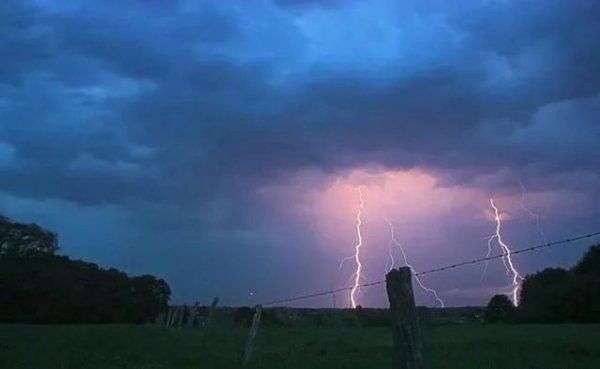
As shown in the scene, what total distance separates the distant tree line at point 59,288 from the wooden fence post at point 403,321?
5990 centimetres

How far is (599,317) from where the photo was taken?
52062 millimetres

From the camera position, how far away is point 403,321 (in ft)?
27.6

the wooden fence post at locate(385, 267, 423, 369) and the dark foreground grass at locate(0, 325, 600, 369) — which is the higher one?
the dark foreground grass at locate(0, 325, 600, 369)

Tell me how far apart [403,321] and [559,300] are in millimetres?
50776

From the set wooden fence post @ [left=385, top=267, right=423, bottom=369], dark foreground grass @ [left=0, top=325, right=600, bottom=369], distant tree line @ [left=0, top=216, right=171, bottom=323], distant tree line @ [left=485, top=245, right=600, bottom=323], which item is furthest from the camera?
distant tree line @ [left=0, top=216, right=171, bottom=323]

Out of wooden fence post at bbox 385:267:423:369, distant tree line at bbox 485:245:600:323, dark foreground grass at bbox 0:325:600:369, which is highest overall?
distant tree line at bbox 485:245:600:323

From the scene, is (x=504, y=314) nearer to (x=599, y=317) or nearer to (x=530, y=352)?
(x=599, y=317)

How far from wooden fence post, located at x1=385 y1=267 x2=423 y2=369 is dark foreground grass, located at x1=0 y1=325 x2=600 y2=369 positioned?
9292 millimetres

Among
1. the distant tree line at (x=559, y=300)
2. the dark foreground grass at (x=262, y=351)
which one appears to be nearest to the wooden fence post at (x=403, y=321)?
the dark foreground grass at (x=262, y=351)

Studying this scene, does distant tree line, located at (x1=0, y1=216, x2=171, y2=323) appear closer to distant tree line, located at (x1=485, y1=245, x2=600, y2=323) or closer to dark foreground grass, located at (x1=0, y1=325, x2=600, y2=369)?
dark foreground grass, located at (x1=0, y1=325, x2=600, y2=369)

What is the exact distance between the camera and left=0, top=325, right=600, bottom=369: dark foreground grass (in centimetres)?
1955

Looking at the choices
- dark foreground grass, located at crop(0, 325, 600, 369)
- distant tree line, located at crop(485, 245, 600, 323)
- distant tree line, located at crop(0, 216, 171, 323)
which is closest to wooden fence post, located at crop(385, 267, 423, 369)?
dark foreground grass, located at crop(0, 325, 600, 369)

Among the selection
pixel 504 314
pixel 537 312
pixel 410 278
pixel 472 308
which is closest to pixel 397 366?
pixel 410 278

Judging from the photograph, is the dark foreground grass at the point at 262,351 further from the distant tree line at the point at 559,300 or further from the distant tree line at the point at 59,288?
the distant tree line at the point at 59,288
